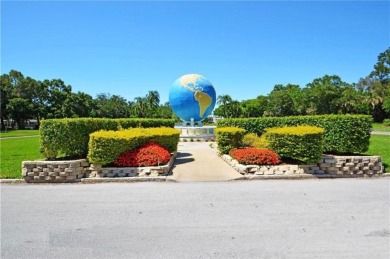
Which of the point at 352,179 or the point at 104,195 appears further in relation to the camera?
the point at 352,179

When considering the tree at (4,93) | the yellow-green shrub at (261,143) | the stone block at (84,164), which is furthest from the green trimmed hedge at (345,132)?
the tree at (4,93)

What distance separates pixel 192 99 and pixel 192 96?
0.99 feet

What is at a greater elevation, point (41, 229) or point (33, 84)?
point (33, 84)

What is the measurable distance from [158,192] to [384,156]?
10451mm

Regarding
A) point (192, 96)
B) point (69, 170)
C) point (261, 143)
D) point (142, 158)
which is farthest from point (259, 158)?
point (192, 96)

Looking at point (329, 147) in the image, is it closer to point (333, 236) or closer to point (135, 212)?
point (333, 236)

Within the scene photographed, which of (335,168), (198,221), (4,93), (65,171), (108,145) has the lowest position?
(198,221)

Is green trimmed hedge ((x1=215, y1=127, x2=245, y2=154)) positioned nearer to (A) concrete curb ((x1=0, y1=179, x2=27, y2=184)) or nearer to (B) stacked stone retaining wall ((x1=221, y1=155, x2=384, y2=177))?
(B) stacked stone retaining wall ((x1=221, y1=155, x2=384, y2=177))

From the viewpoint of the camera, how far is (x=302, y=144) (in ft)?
29.7

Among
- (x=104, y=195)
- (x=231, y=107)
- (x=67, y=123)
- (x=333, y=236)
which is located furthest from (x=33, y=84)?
(x=333, y=236)

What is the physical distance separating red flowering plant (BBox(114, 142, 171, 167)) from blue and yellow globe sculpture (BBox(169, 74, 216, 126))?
1653cm

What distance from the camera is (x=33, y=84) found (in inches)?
2108

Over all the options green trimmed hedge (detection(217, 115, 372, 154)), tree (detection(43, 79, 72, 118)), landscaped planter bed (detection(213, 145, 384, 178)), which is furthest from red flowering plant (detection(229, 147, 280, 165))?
tree (detection(43, 79, 72, 118))

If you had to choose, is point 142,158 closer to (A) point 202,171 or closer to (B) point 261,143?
(A) point 202,171
